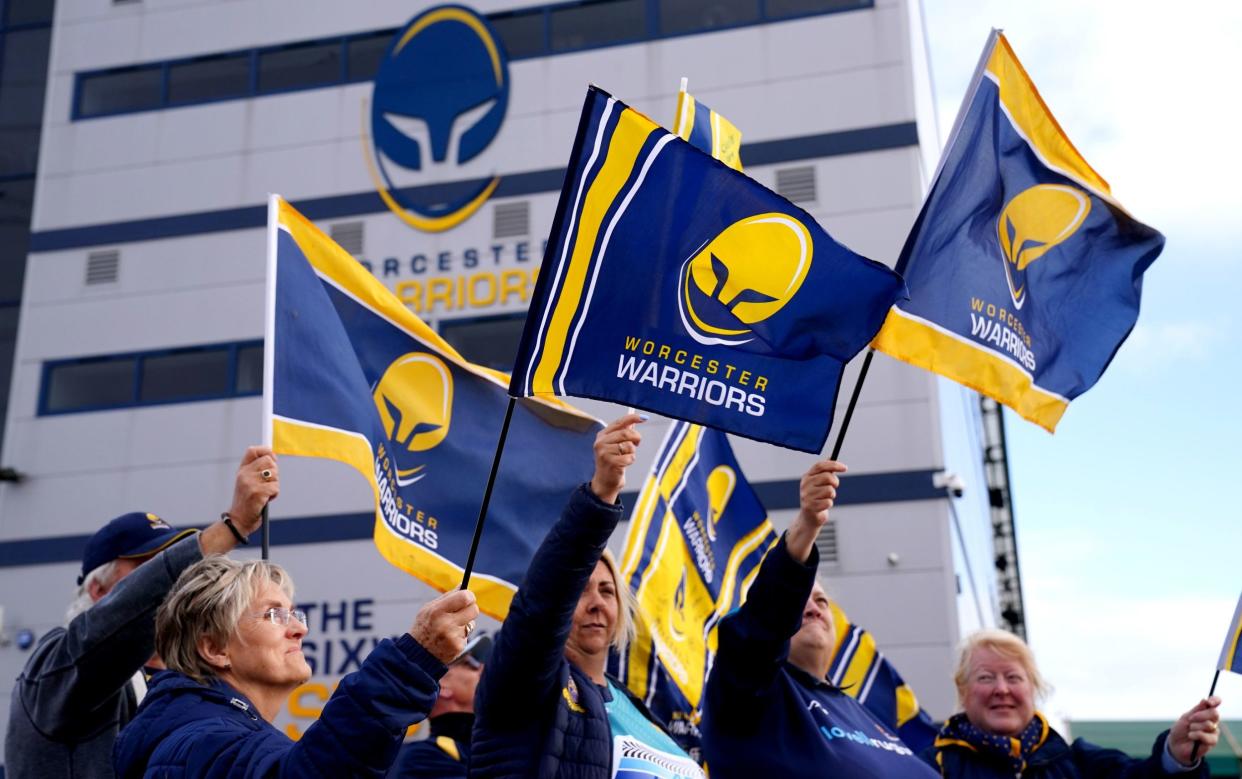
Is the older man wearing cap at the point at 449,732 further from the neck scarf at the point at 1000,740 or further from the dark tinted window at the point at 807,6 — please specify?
the dark tinted window at the point at 807,6

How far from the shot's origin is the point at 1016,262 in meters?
5.40

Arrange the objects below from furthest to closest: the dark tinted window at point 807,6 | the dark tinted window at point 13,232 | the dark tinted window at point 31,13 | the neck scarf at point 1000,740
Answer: the dark tinted window at point 31,13 < the dark tinted window at point 13,232 < the dark tinted window at point 807,6 < the neck scarf at point 1000,740

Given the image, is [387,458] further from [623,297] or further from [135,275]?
[135,275]

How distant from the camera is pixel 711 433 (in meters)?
7.71

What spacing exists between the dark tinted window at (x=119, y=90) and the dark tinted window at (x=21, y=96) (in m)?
1.15

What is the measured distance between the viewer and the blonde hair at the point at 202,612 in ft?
10.5

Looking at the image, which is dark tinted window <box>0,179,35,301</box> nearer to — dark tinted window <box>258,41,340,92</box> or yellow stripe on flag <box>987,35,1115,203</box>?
dark tinted window <box>258,41,340,92</box>

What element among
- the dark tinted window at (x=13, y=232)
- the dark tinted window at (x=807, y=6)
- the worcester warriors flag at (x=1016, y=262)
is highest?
the dark tinted window at (x=807, y=6)

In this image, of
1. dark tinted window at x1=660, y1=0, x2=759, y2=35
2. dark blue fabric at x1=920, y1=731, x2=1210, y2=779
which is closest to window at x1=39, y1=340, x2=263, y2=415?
dark tinted window at x1=660, y1=0, x2=759, y2=35

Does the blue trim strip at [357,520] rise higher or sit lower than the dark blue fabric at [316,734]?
higher

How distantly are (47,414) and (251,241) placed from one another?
3.20m

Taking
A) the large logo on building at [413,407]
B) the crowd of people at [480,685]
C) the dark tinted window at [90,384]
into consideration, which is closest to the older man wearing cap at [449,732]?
the crowd of people at [480,685]

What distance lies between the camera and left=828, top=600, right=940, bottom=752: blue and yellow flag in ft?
27.3

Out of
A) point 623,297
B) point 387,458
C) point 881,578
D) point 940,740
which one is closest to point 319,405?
point 387,458
